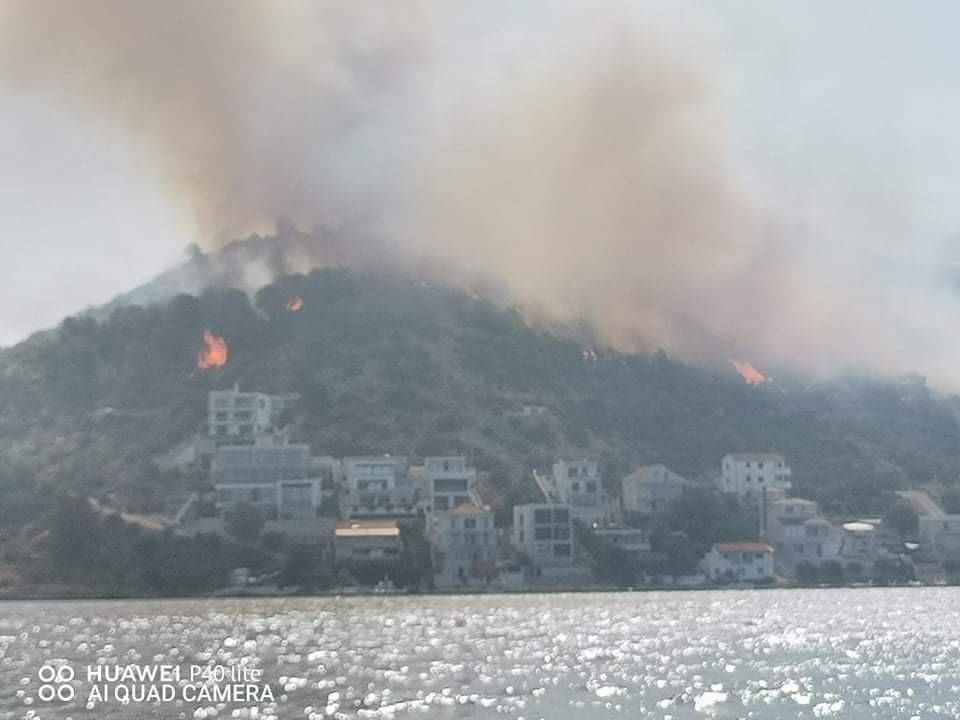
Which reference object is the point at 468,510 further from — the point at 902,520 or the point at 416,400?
the point at 902,520

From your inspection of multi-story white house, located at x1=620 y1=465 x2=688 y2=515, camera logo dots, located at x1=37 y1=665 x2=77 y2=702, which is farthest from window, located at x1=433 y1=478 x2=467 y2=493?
camera logo dots, located at x1=37 y1=665 x2=77 y2=702

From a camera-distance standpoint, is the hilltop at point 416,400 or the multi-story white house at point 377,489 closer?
the multi-story white house at point 377,489

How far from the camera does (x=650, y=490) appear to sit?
404ft

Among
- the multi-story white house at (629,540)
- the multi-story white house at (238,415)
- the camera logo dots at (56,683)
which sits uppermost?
the multi-story white house at (238,415)

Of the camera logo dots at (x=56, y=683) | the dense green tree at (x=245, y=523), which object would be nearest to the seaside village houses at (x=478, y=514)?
the dense green tree at (x=245, y=523)

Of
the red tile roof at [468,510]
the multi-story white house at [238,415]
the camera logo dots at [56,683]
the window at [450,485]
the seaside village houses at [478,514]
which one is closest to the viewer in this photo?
the camera logo dots at [56,683]

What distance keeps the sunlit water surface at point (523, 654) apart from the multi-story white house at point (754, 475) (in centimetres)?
2695

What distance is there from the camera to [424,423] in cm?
13512

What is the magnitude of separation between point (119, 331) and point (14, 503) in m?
35.8

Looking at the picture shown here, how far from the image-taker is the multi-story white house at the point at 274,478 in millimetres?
114375

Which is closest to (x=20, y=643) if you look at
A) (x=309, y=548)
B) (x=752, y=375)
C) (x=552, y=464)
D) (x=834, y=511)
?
(x=309, y=548)

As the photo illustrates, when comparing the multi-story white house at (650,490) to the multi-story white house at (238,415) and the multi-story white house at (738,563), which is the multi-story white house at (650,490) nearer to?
Answer: the multi-story white house at (738,563)

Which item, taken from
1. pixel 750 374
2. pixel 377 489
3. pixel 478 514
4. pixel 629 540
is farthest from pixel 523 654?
Answer: pixel 750 374

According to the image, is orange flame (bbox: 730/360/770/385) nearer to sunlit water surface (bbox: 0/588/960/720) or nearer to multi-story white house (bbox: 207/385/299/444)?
multi-story white house (bbox: 207/385/299/444)
